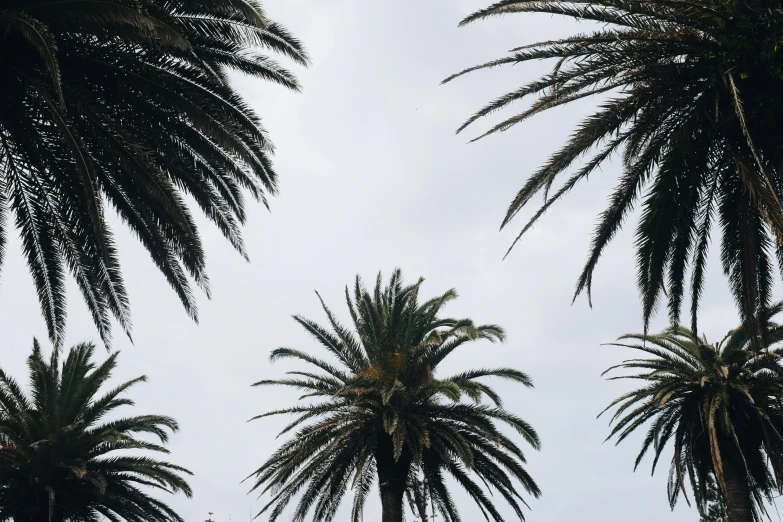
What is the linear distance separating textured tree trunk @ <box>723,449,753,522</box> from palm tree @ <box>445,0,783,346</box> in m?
12.0

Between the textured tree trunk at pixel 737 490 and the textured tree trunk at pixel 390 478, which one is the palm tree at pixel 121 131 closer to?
the textured tree trunk at pixel 390 478

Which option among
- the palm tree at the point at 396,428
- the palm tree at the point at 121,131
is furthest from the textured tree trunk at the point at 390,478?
the palm tree at the point at 121,131

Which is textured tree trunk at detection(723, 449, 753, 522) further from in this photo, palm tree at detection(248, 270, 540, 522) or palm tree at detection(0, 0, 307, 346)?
palm tree at detection(0, 0, 307, 346)

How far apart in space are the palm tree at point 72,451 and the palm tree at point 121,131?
9866 mm

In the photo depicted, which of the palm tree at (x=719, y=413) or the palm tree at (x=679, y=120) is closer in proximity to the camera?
the palm tree at (x=679, y=120)

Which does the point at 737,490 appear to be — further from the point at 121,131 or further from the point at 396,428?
the point at 121,131

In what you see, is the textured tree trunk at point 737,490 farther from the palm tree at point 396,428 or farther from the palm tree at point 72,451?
the palm tree at point 72,451

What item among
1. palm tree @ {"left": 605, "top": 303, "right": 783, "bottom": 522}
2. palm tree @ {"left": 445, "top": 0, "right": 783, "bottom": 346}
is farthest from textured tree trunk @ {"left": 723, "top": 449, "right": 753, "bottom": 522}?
palm tree @ {"left": 445, "top": 0, "right": 783, "bottom": 346}

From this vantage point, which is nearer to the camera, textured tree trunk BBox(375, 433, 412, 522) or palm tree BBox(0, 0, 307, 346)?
palm tree BBox(0, 0, 307, 346)

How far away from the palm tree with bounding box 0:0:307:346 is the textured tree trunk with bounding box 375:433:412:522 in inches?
436

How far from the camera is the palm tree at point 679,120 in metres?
9.87

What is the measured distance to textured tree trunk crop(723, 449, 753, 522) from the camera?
22.7 metres

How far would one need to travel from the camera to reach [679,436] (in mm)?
24672

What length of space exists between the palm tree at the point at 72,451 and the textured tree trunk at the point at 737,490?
14.6 metres
